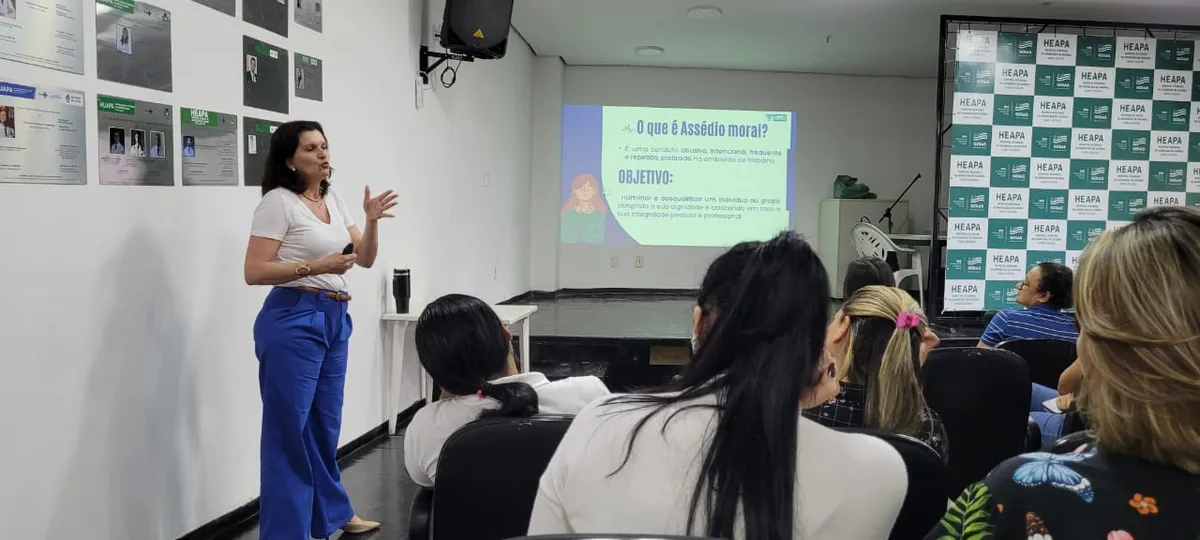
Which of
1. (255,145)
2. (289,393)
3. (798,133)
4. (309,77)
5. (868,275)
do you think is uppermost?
(798,133)

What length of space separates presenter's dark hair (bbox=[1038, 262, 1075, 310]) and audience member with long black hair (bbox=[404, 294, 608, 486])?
178 cm

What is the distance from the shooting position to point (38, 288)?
177cm

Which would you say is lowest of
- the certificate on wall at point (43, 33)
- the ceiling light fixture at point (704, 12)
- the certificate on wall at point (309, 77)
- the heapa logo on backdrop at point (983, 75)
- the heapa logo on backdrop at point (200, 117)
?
the heapa logo on backdrop at point (200, 117)

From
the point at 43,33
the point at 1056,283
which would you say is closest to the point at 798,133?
the point at 1056,283

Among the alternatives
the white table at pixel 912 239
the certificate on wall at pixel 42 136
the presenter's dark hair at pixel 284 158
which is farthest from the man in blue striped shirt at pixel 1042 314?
the white table at pixel 912 239

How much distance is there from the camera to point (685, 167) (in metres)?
7.11

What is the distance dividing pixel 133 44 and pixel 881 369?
6.31ft

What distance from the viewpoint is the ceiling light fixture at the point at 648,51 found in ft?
21.7

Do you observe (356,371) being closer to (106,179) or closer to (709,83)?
(106,179)

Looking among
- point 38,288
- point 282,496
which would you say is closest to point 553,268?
point 282,496

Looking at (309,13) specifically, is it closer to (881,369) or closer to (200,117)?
(200,117)

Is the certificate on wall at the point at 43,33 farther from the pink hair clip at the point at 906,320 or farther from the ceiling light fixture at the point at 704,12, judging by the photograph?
the ceiling light fixture at the point at 704,12

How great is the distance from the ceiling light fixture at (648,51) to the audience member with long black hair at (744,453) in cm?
597

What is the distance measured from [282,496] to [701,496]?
5.70 ft
